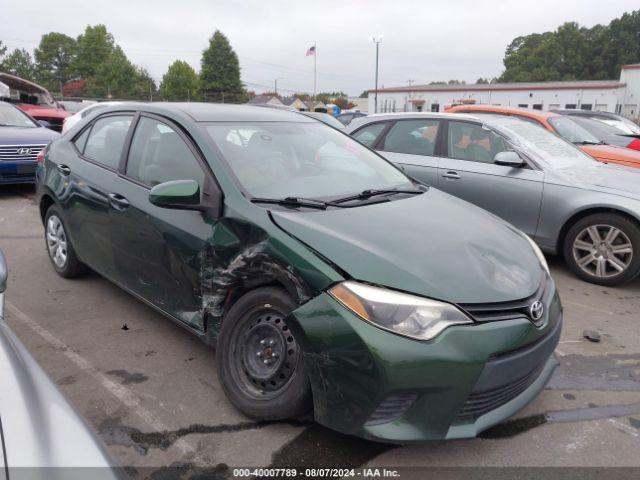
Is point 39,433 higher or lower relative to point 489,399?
higher

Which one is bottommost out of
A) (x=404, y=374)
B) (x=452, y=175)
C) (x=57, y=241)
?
(x=57, y=241)

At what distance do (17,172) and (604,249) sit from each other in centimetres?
818

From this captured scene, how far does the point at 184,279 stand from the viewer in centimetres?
290

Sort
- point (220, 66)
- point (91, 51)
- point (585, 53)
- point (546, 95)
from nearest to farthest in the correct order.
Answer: point (546, 95), point (220, 66), point (91, 51), point (585, 53)

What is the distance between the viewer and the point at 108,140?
3.84 meters

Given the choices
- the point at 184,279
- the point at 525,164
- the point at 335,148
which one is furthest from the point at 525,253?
the point at 525,164

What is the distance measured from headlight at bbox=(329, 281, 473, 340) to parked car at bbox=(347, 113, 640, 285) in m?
3.32

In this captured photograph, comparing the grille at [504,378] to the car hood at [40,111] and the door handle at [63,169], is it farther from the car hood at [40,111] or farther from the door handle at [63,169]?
the car hood at [40,111]

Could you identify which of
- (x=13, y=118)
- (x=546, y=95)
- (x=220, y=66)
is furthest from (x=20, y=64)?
(x=13, y=118)

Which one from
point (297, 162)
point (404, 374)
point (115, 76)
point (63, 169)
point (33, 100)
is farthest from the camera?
point (115, 76)

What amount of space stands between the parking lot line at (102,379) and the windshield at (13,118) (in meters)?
6.20

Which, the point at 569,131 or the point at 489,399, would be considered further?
the point at 569,131

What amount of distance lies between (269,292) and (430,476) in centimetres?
111

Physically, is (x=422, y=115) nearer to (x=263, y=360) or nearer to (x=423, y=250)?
(x=423, y=250)
